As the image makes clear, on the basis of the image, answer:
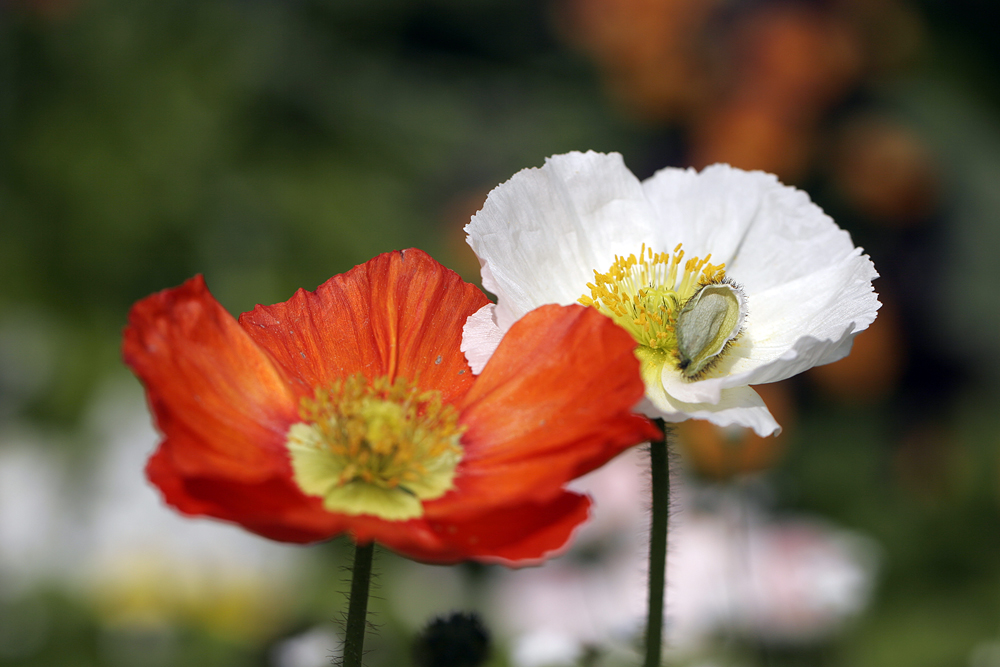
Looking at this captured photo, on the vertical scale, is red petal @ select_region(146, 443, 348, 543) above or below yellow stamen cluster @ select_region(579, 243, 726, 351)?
below

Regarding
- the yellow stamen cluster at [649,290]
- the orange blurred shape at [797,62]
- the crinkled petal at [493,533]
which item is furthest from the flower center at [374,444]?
the orange blurred shape at [797,62]

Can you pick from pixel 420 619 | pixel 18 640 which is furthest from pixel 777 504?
pixel 18 640

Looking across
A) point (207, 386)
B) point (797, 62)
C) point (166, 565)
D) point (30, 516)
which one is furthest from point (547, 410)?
point (797, 62)

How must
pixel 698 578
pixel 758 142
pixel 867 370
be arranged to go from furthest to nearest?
1. pixel 758 142
2. pixel 867 370
3. pixel 698 578

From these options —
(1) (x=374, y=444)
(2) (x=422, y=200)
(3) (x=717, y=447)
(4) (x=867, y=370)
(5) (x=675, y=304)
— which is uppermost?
(2) (x=422, y=200)

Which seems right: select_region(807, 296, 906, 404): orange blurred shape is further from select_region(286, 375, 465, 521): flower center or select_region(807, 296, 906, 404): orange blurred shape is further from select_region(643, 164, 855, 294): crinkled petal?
select_region(286, 375, 465, 521): flower center

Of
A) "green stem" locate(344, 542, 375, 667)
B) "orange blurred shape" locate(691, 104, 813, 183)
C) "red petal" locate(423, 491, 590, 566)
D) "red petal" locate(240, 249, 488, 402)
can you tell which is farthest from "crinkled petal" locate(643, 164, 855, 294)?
"orange blurred shape" locate(691, 104, 813, 183)

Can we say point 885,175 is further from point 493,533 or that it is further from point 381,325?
point 493,533
